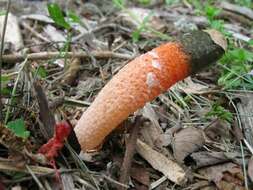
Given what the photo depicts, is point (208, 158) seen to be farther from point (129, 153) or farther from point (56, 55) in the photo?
point (56, 55)

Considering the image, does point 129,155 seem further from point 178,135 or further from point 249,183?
point 249,183

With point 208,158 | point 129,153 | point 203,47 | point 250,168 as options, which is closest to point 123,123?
point 129,153

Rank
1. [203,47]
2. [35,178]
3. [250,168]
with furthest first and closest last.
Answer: [250,168], [203,47], [35,178]

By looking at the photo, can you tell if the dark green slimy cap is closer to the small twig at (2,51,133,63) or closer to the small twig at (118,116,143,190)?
the small twig at (118,116,143,190)

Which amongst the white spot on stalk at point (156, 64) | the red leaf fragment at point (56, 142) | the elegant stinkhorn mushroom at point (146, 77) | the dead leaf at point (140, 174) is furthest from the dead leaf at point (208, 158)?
the red leaf fragment at point (56, 142)

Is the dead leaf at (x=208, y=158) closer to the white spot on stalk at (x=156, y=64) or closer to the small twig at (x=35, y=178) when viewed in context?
the white spot on stalk at (x=156, y=64)

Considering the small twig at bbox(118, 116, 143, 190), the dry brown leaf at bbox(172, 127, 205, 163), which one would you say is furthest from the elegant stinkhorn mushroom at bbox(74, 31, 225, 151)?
the dry brown leaf at bbox(172, 127, 205, 163)
